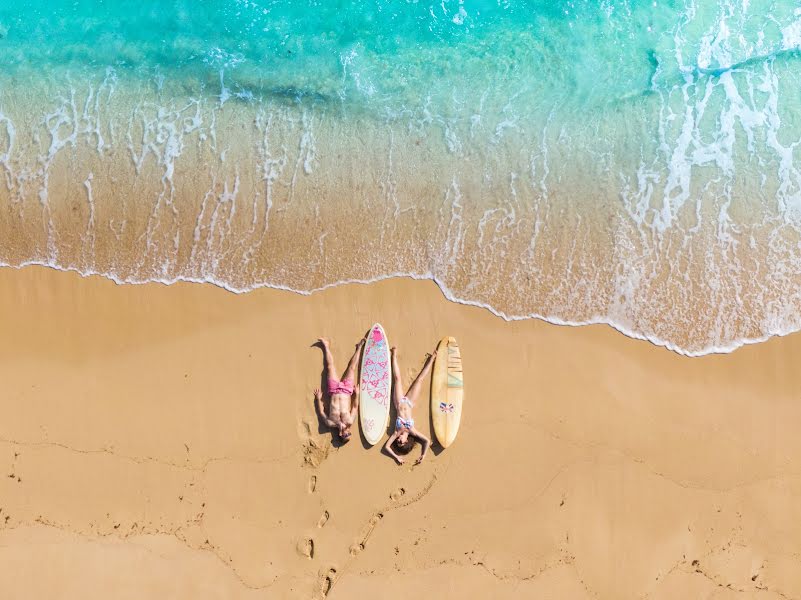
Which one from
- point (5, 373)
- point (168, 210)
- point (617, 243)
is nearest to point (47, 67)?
point (168, 210)

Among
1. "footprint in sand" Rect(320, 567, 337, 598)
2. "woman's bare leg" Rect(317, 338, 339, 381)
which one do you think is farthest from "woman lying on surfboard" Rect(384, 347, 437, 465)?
"footprint in sand" Rect(320, 567, 337, 598)

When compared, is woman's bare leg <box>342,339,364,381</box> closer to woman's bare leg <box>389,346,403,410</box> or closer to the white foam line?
woman's bare leg <box>389,346,403,410</box>

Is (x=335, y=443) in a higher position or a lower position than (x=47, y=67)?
lower

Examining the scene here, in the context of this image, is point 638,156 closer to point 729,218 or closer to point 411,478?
point 729,218

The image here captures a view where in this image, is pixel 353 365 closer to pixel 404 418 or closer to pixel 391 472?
pixel 404 418

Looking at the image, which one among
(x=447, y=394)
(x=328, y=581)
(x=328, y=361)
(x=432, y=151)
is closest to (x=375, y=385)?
(x=328, y=361)

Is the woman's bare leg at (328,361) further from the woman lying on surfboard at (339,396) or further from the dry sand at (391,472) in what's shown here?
the dry sand at (391,472)

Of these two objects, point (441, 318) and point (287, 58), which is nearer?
point (441, 318)
